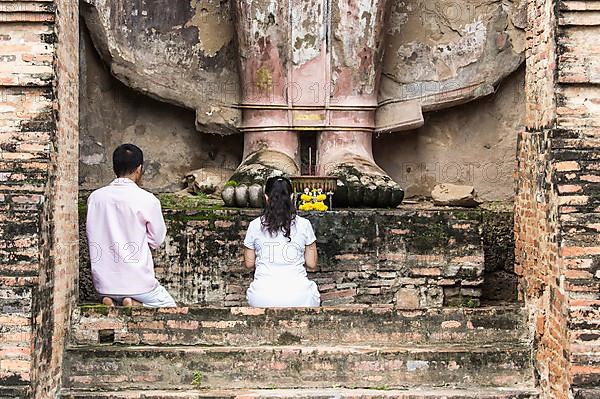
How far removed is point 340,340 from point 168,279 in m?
1.65

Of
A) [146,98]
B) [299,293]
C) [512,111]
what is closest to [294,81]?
[146,98]

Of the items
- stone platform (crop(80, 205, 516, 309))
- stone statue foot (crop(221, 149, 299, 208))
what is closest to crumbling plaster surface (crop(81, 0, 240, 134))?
stone statue foot (crop(221, 149, 299, 208))

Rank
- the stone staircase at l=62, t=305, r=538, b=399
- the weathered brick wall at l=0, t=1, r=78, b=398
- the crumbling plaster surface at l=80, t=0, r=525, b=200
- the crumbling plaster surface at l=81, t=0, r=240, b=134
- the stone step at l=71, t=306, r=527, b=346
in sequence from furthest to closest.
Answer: the crumbling plaster surface at l=80, t=0, r=525, b=200 → the crumbling plaster surface at l=81, t=0, r=240, b=134 → the stone step at l=71, t=306, r=527, b=346 → the stone staircase at l=62, t=305, r=538, b=399 → the weathered brick wall at l=0, t=1, r=78, b=398

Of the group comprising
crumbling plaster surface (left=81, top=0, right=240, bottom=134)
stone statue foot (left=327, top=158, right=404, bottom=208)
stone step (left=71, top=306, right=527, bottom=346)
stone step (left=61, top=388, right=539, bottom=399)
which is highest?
crumbling plaster surface (left=81, top=0, right=240, bottom=134)

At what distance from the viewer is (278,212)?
246 inches

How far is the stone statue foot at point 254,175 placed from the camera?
24.3 feet

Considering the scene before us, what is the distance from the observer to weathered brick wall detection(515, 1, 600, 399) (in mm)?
5465

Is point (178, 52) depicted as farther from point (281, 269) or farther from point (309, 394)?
point (309, 394)

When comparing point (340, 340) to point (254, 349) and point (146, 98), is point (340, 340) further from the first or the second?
point (146, 98)

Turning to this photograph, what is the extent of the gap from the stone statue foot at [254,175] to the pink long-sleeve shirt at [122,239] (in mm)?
1348

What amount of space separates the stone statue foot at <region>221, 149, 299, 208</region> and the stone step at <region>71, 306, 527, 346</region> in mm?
1636

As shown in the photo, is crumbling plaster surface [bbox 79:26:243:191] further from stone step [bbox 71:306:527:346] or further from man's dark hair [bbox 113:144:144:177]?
stone step [bbox 71:306:527:346]

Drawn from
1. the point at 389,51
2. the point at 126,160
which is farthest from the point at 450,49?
the point at 126,160

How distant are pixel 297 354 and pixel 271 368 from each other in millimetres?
154
